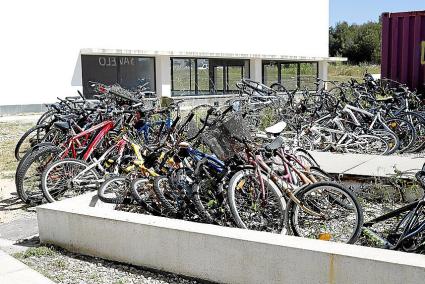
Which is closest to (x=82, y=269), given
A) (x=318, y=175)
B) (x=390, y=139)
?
(x=318, y=175)

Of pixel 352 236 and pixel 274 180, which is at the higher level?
pixel 274 180

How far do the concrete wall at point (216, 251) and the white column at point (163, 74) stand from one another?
690 inches

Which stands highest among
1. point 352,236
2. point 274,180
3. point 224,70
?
point 224,70

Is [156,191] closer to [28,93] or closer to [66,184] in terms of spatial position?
[66,184]

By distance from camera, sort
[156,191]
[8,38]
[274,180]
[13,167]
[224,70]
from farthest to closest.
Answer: [224,70] < [8,38] < [13,167] < [156,191] < [274,180]

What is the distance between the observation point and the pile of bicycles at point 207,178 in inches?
156

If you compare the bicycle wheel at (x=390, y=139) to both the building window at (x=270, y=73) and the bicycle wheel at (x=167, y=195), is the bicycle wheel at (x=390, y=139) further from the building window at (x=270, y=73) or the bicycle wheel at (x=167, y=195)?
the building window at (x=270, y=73)

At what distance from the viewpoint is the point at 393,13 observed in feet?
35.3

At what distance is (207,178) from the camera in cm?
430

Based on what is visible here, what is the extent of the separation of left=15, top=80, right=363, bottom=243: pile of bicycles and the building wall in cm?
1190

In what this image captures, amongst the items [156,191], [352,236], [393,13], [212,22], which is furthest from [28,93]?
[352,236]

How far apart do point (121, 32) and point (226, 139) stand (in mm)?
16681

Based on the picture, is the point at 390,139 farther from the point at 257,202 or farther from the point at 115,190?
the point at 115,190

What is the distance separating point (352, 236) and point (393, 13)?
823 cm
